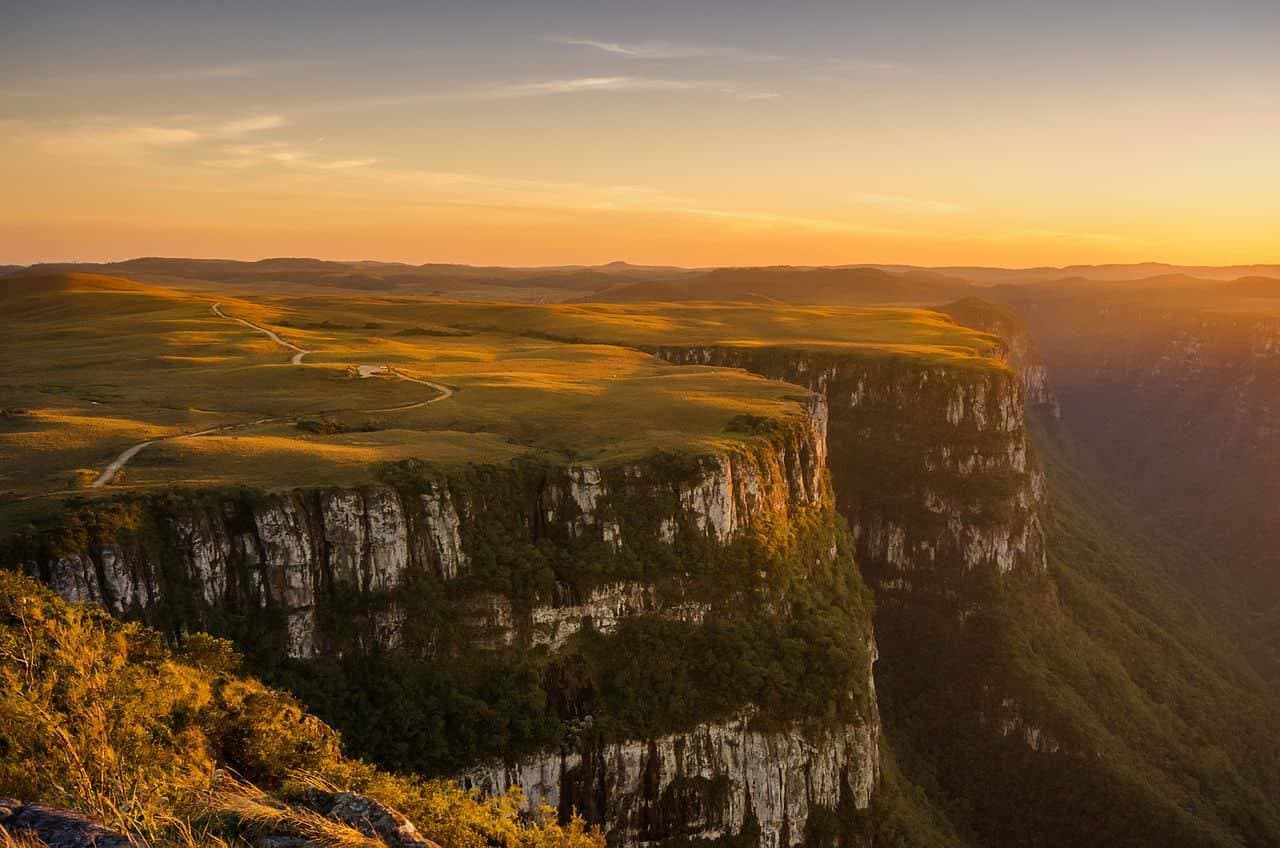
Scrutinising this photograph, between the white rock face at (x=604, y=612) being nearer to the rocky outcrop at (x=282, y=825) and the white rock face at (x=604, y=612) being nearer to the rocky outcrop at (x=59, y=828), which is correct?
the rocky outcrop at (x=282, y=825)

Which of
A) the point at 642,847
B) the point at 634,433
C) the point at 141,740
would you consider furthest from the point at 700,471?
the point at 141,740

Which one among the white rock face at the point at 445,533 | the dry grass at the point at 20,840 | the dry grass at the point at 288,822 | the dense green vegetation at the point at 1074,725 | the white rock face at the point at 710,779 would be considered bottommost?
the dense green vegetation at the point at 1074,725

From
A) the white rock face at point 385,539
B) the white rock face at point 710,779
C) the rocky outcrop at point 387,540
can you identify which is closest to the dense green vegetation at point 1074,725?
the white rock face at point 710,779

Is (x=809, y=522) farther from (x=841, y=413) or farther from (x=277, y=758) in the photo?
(x=277, y=758)

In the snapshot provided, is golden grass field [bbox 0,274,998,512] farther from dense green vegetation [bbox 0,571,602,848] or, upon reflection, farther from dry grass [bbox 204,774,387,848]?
dry grass [bbox 204,774,387,848]

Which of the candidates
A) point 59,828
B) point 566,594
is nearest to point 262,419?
point 566,594
